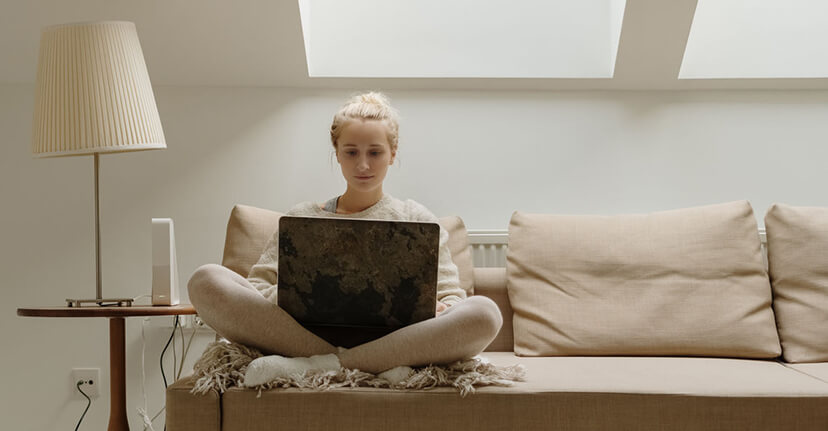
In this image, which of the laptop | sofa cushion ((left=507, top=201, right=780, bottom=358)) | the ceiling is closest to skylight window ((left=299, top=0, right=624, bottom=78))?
the ceiling

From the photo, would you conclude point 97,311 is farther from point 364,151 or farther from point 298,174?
point 298,174

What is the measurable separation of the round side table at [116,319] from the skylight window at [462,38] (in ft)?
3.33

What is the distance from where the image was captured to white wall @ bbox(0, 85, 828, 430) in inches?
96.1

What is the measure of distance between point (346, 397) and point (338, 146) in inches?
27.4

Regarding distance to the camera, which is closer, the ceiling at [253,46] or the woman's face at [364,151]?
the woman's face at [364,151]

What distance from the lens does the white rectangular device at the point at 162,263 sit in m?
1.88

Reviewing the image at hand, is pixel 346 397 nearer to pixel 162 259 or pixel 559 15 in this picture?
pixel 162 259

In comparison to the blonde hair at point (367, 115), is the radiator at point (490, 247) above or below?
below

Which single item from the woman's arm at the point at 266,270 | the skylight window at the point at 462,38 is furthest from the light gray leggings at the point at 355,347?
the skylight window at the point at 462,38

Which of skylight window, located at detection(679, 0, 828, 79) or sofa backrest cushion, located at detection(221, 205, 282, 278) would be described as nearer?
sofa backrest cushion, located at detection(221, 205, 282, 278)

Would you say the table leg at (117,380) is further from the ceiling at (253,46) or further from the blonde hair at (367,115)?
the ceiling at (253,46)

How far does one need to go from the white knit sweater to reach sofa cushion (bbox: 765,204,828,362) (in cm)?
88

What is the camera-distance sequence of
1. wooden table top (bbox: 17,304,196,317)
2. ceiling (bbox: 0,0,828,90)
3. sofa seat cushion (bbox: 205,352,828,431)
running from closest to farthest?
sofa seat cushion (bbox: 205,352,828,431) → wooden table top (bbox: 17,304,196,317) → ceiling (bbox: 0,0,828,90)

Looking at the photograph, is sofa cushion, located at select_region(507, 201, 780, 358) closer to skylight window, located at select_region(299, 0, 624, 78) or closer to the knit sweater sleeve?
the knit sweater sleeve
